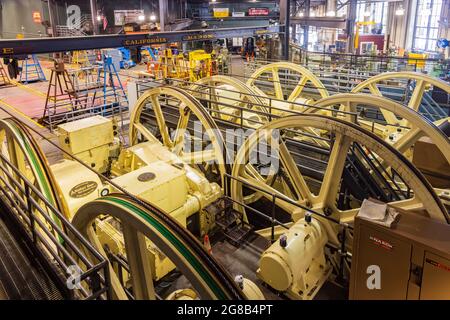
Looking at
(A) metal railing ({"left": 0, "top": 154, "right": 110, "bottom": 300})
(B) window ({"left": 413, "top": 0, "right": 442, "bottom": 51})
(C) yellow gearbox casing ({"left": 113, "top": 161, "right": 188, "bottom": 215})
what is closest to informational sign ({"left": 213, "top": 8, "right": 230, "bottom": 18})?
(B) window ({"left": 413, "top": 0, "right": 442, "bottom": 51})

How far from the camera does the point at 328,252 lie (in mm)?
5000

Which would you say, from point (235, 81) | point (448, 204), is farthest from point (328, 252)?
point (235, 81)

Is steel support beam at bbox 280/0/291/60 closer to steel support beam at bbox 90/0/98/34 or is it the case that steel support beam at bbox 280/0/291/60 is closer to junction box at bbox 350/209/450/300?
junction box at bbox 350/209/450/300

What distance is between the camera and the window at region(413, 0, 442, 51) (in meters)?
23.6

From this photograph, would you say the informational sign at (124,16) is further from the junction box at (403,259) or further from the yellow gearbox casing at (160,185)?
the junction box at (403,259)

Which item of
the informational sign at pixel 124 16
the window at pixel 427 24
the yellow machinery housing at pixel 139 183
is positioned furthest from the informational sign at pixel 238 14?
the yellow machinery housing at pixel 139 183

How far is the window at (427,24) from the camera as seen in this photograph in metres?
23.6

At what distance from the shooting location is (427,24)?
2431cm

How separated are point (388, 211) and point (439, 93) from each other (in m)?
9.67

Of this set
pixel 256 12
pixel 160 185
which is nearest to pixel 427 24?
pixel 256 12

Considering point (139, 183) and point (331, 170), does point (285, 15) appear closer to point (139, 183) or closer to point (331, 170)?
point (331, 170)
